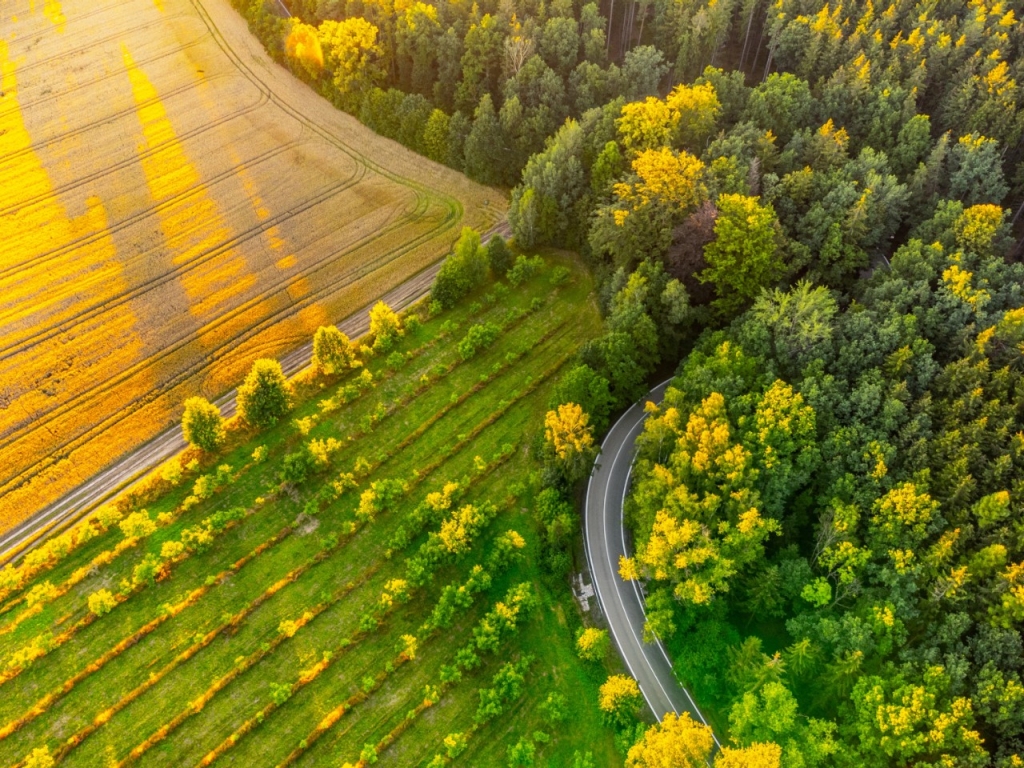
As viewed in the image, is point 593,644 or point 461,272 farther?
point 461,272

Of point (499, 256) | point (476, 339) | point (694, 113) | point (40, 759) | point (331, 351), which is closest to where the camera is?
point (40, 759)

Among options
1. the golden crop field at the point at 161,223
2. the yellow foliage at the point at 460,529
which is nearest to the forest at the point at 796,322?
the yellow foliage at the point at 460,529

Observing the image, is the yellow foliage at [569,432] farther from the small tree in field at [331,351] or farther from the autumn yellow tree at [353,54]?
the autumn yellow tree at [353,54]

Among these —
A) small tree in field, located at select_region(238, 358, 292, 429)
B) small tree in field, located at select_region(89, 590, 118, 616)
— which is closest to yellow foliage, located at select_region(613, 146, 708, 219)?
small tree in field, located at select_region(238, 358, 292, 429)

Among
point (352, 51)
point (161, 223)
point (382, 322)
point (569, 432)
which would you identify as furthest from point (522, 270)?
point (161, 223)

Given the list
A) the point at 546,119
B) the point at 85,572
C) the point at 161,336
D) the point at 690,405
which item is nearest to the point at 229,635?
the point at 85,572

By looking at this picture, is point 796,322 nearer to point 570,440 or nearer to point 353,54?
point 570,440
